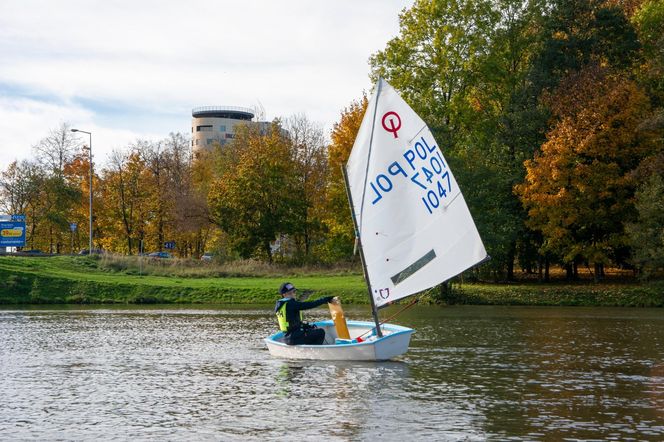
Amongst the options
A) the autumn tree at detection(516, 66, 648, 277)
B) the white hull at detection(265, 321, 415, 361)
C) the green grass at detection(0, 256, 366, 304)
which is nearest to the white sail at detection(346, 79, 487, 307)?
the white hull at detection(265, 321, 415, 361)

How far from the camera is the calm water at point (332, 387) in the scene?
621 inches

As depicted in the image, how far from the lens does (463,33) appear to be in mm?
60250

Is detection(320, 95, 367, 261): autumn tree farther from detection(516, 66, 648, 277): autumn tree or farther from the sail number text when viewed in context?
the sail number text

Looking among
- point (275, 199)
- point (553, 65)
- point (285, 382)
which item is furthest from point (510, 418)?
point (275, 199)

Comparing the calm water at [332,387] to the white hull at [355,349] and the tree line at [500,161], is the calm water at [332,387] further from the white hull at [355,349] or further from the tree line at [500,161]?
the tree line at [500,161]

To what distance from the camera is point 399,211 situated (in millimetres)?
24219

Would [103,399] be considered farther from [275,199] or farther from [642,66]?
[275,199]

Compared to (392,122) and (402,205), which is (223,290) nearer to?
(402,205)

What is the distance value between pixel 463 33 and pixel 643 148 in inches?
600

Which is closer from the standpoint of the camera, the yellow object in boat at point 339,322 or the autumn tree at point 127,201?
the yellow object in boat at point 339,322

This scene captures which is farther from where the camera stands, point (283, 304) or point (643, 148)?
point (643, 148)

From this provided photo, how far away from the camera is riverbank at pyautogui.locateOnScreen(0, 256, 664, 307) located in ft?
163

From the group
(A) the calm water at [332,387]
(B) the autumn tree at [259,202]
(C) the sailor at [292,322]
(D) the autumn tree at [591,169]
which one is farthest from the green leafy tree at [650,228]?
(B) the autumn tree at [259,202]

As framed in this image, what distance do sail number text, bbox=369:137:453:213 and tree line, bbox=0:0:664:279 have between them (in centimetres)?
2507
